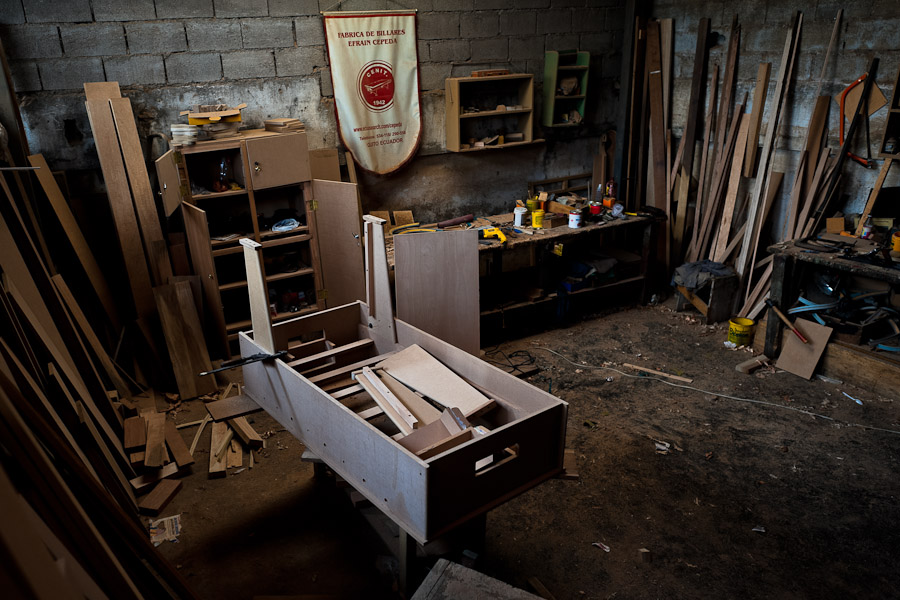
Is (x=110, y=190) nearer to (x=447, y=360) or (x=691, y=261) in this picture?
(x=447, y=360)

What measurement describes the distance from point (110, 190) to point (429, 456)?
3116 millimetres

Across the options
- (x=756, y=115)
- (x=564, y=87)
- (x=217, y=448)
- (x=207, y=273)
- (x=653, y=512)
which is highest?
(x=564, y=87)

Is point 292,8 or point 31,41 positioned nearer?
point 31,41

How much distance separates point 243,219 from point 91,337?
1.29 m

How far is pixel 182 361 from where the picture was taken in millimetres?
4031

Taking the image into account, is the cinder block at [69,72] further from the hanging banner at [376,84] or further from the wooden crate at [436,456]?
the wooden crate at [436,456]

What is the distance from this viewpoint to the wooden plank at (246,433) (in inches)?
140

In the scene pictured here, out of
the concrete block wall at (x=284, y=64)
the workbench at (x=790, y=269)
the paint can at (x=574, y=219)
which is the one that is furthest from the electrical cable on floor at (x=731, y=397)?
the concrete block wall at (x=284, y=64)

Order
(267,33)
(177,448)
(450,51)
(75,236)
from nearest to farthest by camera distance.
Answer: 1. (177,448)
2. (75,236)
3. (267,33)
4. (450,51)

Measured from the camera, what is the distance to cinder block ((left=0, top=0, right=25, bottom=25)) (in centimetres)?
368

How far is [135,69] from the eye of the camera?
13.3 feet

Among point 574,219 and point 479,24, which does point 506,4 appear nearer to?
point 479,24

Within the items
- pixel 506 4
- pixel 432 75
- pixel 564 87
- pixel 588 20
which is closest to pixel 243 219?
pixel 432 75

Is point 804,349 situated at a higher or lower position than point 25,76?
lower
